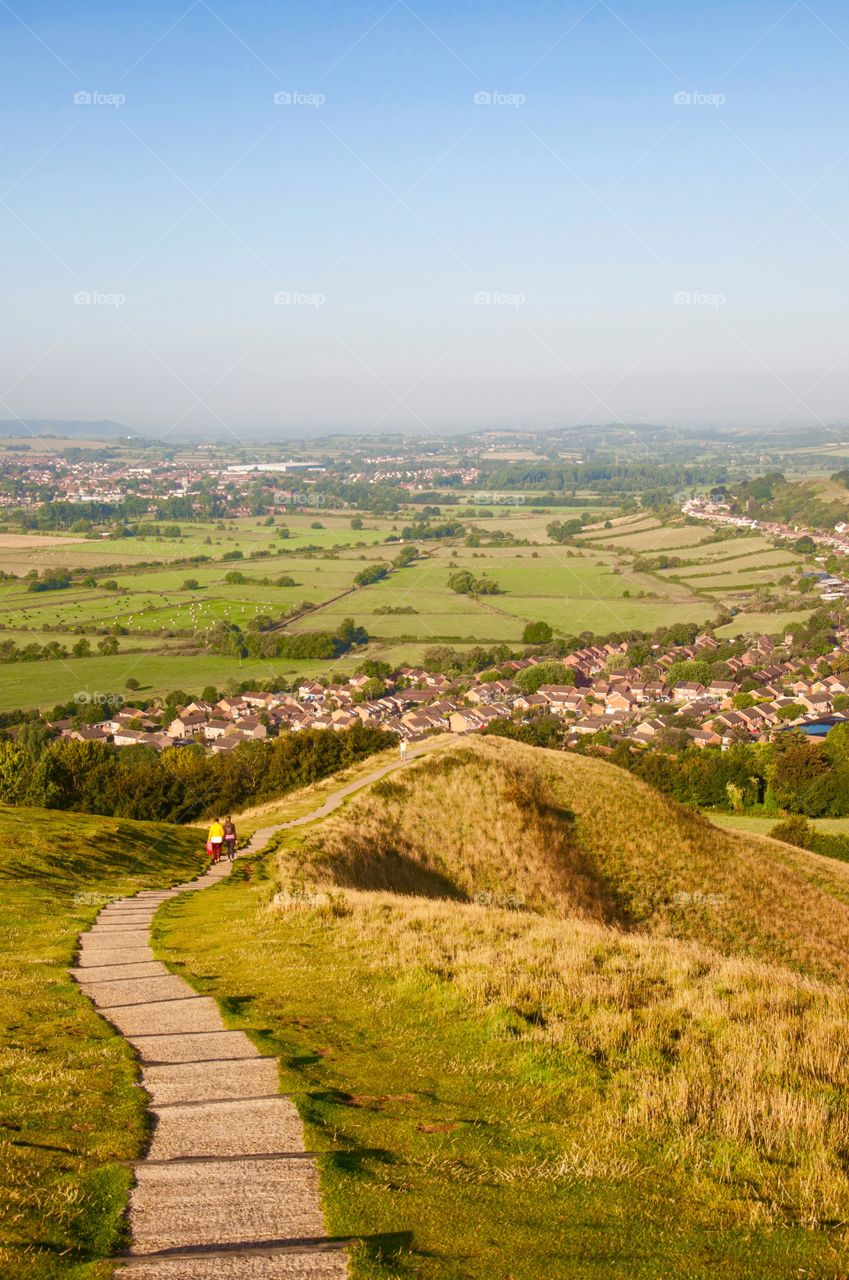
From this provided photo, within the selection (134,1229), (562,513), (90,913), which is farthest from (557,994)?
(562,513)

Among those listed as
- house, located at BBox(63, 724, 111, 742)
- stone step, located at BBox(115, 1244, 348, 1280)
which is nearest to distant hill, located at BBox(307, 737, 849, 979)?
stone step, located at BBox(115, 1244, 348, 1280)

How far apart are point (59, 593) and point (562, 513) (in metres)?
115

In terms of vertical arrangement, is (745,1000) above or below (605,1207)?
below

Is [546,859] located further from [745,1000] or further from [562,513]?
[562,513]

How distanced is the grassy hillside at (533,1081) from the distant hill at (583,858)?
23.1 ft

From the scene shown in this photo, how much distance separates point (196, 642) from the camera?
316ft

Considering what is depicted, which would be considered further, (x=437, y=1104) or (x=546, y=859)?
(x=546, y=859)

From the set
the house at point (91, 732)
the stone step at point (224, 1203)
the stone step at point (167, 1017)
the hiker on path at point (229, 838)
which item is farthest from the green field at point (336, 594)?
the stone step at point (224, 1203)

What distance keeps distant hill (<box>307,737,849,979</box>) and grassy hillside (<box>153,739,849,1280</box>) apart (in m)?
7.05

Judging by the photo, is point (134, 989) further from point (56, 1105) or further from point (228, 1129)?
point (228, 1129)

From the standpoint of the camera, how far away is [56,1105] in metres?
8.02

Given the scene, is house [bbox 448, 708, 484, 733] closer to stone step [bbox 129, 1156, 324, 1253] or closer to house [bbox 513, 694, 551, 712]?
house [bbox 513, 694, 551, 712]

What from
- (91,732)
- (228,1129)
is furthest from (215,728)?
(228,1129)

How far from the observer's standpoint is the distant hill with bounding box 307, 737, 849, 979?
28812 millimetres
